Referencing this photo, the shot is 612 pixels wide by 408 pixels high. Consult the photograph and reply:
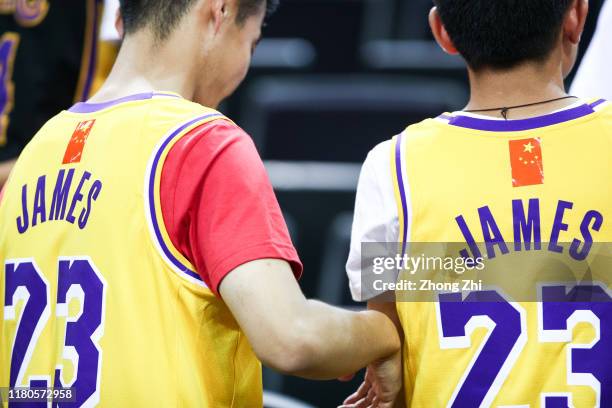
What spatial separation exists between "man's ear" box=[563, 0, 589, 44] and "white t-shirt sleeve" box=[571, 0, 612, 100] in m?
0.44

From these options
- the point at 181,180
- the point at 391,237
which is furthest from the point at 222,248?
the point at 391,237

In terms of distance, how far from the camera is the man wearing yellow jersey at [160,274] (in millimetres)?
1746

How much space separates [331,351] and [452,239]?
0.31 meters

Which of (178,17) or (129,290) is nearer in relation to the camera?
(129,290)

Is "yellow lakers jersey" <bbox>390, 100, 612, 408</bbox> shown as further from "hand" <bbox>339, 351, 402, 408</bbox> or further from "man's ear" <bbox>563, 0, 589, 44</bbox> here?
"man's ear" <bbox>563, 0, 589, 44</bbox>

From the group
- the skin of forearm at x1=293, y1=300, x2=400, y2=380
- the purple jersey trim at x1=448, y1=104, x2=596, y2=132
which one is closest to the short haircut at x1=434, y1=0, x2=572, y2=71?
the purple jersey trim at x1=448, y1=104, x2=596, y2=132

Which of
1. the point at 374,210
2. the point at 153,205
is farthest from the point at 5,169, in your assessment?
the point at 374,210

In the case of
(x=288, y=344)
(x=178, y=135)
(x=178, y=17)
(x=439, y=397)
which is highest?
(x=178, y=17)

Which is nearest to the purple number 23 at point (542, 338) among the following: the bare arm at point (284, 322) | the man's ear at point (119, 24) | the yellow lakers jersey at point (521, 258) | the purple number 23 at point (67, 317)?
the yellow lakers jersey at point (521, 258)

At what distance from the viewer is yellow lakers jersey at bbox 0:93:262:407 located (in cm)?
180

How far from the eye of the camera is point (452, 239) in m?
1.88

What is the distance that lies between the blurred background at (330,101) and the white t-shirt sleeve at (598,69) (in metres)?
1.75

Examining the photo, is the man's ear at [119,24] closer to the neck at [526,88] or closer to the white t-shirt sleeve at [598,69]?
the neck at [526,88]

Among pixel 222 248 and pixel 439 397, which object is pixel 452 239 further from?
pixel 222 248
